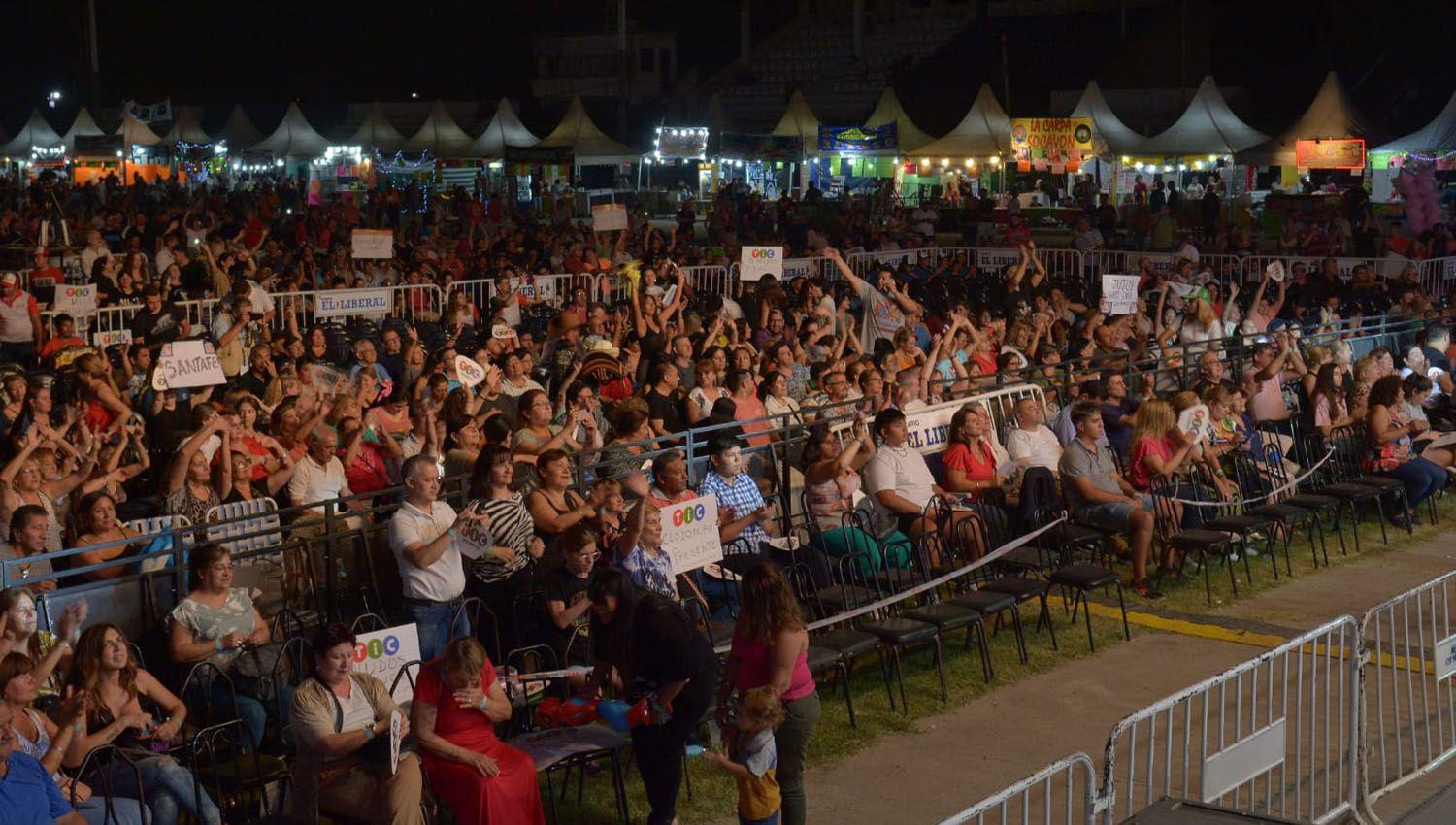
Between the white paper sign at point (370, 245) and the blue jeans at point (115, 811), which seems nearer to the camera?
the blue jeans at point (115, 811)

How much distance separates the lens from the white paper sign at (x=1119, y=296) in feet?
54.6

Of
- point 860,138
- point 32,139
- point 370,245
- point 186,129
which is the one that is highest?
point 32,139

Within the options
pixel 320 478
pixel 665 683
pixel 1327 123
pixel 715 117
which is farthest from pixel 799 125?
pixel 665 683

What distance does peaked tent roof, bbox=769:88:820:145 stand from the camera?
3659 centimetres

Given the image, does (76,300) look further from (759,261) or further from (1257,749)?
(1257,749)

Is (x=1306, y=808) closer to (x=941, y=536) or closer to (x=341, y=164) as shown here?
(x=941, y=536)

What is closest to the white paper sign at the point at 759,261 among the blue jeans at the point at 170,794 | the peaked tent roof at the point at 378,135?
the blue jeans at the point at 170,794

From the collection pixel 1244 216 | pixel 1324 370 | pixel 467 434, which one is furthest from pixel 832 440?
pixel 1244 216

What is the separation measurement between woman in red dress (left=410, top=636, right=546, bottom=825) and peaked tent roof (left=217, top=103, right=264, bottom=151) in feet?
127

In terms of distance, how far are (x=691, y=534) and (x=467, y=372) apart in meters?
4.03

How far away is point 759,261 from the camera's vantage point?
18953 mm

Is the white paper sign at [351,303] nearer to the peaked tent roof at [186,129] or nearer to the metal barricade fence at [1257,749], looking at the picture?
the metal barricade fence at [1257,749]

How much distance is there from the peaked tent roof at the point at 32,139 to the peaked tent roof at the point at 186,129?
188 inches

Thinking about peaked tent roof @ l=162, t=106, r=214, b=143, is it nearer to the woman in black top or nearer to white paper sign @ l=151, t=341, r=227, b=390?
white paper sign @ l=151, t=341, r=227, b=390
